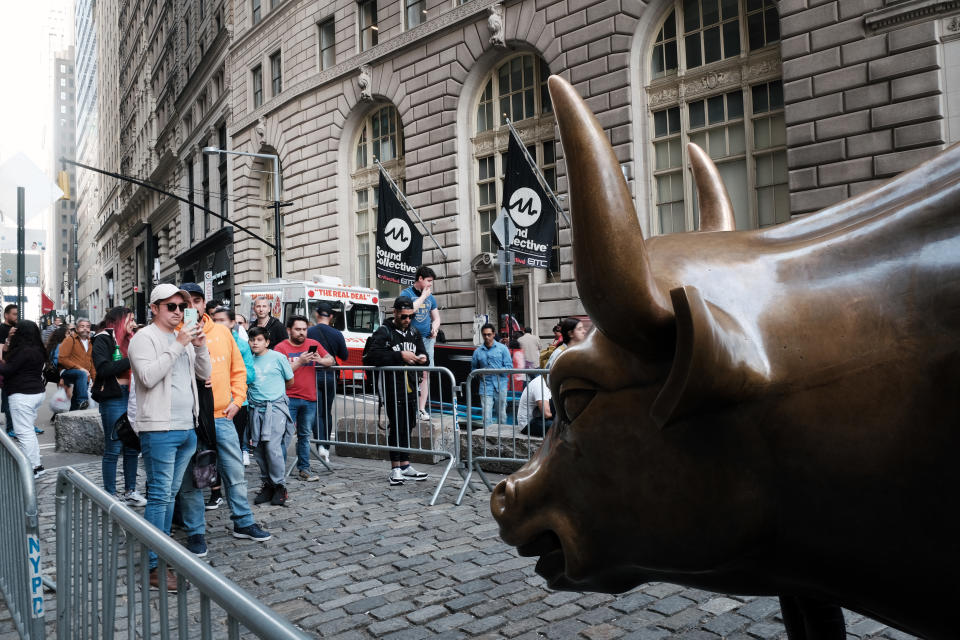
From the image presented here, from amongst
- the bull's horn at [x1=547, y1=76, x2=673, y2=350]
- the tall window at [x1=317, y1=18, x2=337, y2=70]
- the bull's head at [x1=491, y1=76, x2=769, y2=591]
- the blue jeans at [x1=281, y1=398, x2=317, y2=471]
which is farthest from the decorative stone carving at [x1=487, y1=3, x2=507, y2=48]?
the bull's horn at [x1=547, y1=76, x2=673, y2=350]

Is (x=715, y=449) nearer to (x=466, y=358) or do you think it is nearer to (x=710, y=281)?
(x=710, y=281)

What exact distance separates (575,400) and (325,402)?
7.47 meters

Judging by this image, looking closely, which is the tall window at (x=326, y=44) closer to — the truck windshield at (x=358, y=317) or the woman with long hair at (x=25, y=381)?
the truck windshield at (x=358, y=317)

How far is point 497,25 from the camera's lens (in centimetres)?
1886

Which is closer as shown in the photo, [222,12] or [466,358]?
[466,358]

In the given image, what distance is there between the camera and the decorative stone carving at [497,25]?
18828mm

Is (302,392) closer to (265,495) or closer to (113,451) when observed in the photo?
(265,495)

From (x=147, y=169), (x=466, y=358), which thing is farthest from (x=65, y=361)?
(x=147, y=169)

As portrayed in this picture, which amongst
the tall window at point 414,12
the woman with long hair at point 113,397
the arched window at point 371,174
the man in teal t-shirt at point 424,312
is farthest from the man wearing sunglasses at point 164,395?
the tall window at point 414,12

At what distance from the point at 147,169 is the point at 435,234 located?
38543 millimetres

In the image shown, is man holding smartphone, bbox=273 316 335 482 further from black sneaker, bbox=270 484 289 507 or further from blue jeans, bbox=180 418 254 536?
blue jeans, bbox=180 418 254 536

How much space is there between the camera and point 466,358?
47.5 feet

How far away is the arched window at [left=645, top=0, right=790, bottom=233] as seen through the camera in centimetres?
1495

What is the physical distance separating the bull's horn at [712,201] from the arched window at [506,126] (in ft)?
53.4
